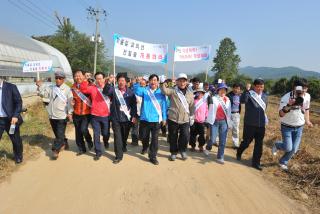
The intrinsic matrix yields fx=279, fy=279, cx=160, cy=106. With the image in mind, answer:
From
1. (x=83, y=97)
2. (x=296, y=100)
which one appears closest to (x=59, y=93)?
(x=83, y=97)

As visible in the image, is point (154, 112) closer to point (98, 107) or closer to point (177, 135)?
point (177, 135)

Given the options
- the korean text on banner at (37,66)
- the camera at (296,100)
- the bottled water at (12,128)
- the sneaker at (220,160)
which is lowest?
the sneaker at (220,160)

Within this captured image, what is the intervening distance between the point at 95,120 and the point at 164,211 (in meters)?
2.82

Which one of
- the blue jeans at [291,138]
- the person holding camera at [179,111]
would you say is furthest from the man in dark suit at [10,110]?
the blue jeans at [291,138]

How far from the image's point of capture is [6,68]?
1411cm

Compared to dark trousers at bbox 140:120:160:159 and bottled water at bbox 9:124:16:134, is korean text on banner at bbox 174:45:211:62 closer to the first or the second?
dark trousers at bbox 140:120:160:159

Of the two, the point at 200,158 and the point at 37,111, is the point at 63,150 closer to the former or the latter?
the point at 200,158

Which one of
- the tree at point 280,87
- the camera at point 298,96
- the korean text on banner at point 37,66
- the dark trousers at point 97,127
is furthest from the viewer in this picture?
the tree at point 280,87

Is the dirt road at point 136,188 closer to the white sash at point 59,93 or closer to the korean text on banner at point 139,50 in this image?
the white sash at point 59,93

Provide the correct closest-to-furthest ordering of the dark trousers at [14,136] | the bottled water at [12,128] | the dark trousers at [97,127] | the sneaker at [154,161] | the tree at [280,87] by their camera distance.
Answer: the bottled water at [12,128], the dark trousers at [14,136], the sneaker at [154,161], the dark trousers at [97,127], the tree at [280,87]

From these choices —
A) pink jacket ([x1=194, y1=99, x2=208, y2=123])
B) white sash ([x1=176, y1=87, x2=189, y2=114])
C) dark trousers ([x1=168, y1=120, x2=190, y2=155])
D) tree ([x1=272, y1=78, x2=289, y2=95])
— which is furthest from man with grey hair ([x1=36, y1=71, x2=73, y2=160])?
tree ([x1=272, y1=78, x2=289, y2=95])

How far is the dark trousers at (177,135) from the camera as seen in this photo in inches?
233

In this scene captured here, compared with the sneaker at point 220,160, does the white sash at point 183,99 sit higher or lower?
higher

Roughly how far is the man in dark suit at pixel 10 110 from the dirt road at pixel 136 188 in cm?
47
